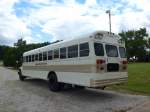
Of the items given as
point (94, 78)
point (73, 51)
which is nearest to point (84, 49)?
point (73, 51)

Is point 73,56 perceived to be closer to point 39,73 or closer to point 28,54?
point 39,73

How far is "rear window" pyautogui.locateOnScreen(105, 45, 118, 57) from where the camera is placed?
11.6 meters

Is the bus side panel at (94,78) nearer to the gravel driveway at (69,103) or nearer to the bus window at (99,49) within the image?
the gravel driveway at (69,103)

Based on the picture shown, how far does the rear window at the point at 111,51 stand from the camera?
11.6m

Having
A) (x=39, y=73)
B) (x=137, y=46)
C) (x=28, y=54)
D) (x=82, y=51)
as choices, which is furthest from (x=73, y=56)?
(x=137, y=46)

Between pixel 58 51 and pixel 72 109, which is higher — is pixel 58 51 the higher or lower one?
the higher one

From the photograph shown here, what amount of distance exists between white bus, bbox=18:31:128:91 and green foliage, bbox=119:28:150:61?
3089 inches

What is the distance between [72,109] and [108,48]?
3710mm

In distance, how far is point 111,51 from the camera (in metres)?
11.9

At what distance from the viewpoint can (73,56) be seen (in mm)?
12281

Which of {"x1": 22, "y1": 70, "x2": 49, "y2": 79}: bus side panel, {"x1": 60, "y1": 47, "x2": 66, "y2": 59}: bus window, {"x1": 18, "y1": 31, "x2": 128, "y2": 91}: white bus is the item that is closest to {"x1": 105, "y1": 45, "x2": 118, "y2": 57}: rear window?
{"x1": 18, "y1": 31, "x2": 128, "y2": 91}: white bus

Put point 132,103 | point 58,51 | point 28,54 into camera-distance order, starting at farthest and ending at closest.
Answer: point 28,54 → point 58,51 → point 132,103

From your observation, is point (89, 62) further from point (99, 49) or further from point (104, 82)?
point (104, 82)

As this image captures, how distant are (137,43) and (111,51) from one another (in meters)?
88.1
